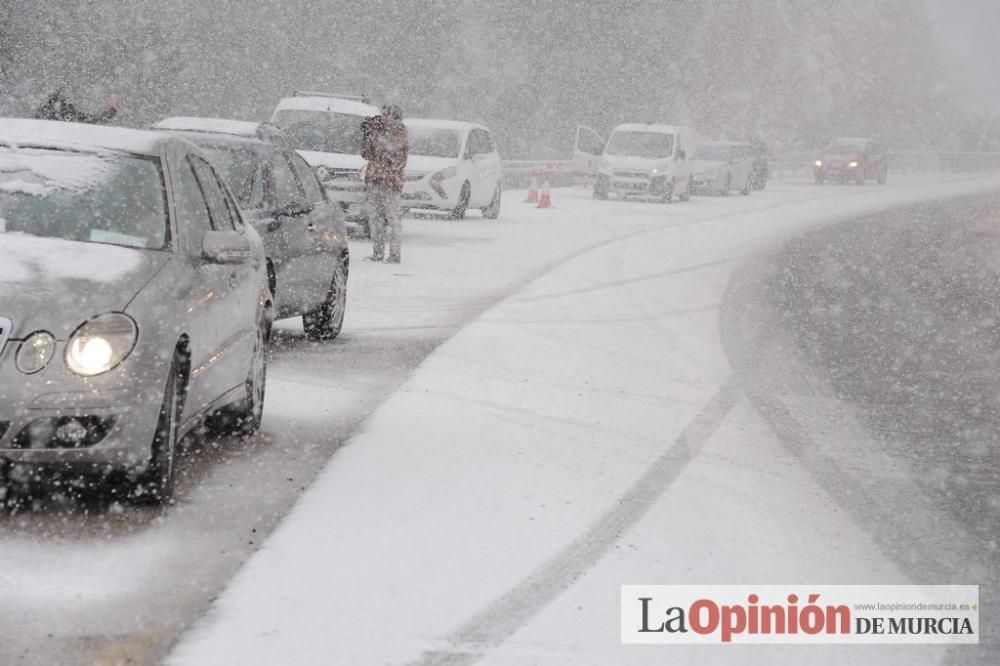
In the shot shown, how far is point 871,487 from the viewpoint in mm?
7332

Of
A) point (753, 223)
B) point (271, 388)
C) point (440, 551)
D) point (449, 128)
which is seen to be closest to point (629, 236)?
point (449, 128)

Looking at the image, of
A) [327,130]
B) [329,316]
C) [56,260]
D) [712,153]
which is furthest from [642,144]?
[56,260]

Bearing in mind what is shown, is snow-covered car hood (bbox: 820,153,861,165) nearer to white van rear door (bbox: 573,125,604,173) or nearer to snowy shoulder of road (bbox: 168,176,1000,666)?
white van rear door (bbox: 573,125,604,173)

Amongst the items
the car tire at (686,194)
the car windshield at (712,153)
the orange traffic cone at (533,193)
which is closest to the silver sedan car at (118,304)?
the orange traffic cone at (533,193)

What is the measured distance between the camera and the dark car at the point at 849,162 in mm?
55156

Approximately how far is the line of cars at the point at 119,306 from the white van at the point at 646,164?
28657mm

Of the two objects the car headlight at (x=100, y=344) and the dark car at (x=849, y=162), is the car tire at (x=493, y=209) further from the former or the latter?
the dark car at (x=849, y=162)

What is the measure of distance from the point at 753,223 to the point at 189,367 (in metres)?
24.9

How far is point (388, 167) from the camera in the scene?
1833 centimetres

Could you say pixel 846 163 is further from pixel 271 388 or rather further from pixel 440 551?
pixel 440 551

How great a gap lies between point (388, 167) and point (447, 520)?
40.4ft

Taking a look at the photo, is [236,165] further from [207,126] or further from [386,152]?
[386,152]

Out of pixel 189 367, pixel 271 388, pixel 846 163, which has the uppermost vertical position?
pixel 189 367

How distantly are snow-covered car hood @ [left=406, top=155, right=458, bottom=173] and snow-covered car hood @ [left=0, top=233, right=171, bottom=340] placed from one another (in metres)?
19.3
